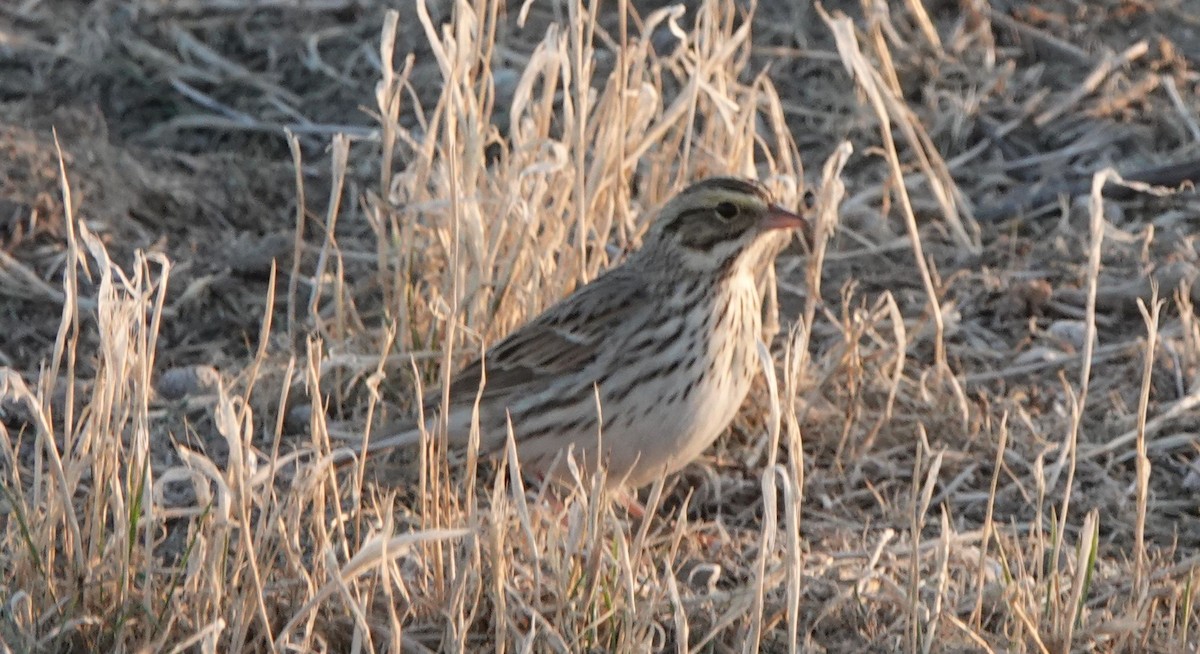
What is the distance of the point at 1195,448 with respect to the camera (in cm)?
636

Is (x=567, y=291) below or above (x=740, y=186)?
below

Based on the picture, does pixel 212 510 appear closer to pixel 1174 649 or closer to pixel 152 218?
pixel 1174 649

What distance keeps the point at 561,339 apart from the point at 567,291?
61 centimetres

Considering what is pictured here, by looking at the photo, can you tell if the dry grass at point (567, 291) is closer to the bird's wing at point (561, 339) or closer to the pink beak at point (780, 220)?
the bird's wing at point (561, 339)

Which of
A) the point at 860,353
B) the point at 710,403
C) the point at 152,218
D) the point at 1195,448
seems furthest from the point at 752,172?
the point at 152,218

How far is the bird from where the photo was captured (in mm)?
5988

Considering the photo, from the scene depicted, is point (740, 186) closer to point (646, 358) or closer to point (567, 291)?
point (646, 358)

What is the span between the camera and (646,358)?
6.09 metres

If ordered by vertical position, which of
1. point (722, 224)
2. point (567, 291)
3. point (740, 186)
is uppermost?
point (740, 186)

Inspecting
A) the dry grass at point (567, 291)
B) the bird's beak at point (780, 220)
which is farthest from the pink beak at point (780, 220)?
the dry grass at point (567, 291)

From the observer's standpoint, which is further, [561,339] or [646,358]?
[561,339]

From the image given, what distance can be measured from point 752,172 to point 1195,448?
1710mm

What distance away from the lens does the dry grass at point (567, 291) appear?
4812mm

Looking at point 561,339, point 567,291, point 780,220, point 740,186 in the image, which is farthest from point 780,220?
point 567,291
